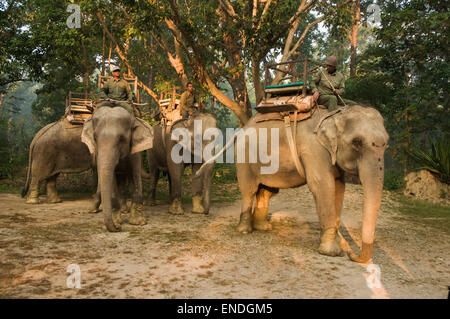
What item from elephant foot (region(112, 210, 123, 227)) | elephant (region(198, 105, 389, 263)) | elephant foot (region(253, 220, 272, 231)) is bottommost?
elephant foot (region(253, 220, 272, 231))

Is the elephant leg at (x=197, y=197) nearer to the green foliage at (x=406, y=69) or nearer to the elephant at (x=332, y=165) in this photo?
the elephant at (x=332, y=165)

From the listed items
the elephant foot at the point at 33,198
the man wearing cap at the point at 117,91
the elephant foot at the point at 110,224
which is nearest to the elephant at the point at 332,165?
the elephant foot at the point at 110,224

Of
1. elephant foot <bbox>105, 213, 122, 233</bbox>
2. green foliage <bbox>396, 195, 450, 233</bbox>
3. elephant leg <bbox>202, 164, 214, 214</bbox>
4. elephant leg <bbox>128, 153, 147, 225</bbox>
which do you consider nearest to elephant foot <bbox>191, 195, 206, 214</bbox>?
elephant leg <bbox>202, 164, 214, 214</bbox>

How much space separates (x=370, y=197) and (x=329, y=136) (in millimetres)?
1063

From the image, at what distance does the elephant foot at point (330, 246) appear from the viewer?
5.04 metres

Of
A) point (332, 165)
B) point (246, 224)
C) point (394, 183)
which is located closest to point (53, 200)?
point (246, 224)

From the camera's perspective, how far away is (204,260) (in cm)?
474

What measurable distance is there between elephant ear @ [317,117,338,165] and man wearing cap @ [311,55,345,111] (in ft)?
2.14

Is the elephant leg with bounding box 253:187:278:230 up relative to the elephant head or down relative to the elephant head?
down

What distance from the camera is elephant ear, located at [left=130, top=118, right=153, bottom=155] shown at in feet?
22.6

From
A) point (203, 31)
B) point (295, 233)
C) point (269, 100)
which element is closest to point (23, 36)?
point (203, 31)

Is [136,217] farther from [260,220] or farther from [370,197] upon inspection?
[370,197]

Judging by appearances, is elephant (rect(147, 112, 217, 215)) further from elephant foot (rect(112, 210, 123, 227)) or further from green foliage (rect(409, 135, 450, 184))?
green foliage (rect(409, 135, 450, 184))

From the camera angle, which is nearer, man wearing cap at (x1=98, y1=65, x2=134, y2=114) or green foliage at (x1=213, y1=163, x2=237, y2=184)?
man wearing cap at (x1=98, y1=65, x2=134, y2=114)
